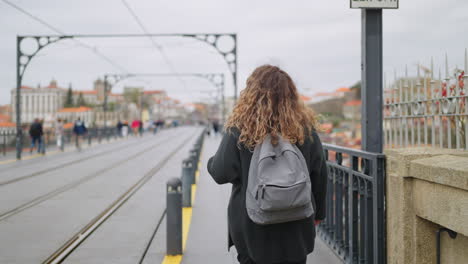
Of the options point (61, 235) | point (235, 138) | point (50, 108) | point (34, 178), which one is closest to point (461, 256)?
point (235, 138)

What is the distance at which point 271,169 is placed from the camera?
253 cm

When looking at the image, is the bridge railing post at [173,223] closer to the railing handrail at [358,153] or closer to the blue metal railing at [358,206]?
the blue metal railing at [358,206]

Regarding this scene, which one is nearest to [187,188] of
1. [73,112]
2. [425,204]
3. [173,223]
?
[173,223]

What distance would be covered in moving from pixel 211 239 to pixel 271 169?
4.13m

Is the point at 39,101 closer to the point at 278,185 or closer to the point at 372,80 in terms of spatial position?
the point at 372,80

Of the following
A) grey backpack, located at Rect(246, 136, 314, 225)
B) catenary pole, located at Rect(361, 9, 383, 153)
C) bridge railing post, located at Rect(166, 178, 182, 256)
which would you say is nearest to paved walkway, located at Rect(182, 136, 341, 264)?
bridge railing post, located at Rect(166, 178, 182, 256)

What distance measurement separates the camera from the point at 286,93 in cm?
277

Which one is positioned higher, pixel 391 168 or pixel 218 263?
pixel 391 168

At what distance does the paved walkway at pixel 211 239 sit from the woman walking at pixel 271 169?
2.71 m

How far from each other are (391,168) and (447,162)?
0.63 metres

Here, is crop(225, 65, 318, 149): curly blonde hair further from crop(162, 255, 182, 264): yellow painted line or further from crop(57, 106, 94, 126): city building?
crop(57, 106, 94, 126): city building

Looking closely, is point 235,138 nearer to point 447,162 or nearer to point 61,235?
point 447,162

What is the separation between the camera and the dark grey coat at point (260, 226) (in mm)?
2678

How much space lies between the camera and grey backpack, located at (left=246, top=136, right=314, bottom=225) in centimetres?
249
